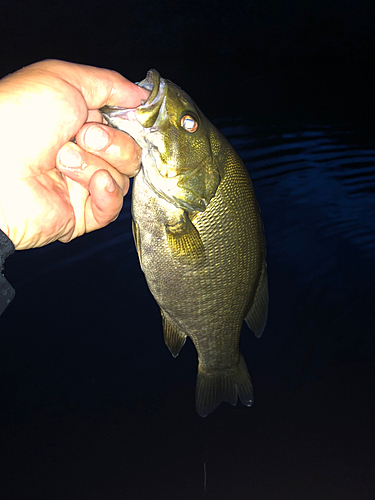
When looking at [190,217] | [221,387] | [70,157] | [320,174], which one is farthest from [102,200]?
[320,174]

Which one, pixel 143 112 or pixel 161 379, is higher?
pixel 143 112

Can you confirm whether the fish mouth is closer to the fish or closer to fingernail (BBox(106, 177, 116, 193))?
the fish

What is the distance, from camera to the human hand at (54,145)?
1.42m

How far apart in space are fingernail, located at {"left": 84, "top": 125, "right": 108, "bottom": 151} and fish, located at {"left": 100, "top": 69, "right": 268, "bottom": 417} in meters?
0.06

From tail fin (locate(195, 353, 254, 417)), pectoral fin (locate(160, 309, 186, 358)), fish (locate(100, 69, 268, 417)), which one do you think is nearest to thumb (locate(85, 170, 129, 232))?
fish (locate(100, 69, 268, 417))

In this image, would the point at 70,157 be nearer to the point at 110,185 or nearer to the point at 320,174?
the point at 110,185

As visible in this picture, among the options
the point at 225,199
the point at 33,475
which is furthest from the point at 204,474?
the point at 225,199

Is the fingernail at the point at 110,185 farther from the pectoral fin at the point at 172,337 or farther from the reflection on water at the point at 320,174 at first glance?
the reflection on water at the point at 320,174

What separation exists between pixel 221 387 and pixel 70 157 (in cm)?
153

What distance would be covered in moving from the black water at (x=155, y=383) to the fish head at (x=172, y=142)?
264 centimetres

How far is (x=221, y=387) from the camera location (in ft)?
7.14

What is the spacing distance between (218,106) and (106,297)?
675 centimetres

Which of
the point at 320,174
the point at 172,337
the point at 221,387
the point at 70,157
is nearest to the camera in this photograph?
the point at 70,157

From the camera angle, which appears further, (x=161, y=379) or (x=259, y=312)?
(x=161, y=379)
